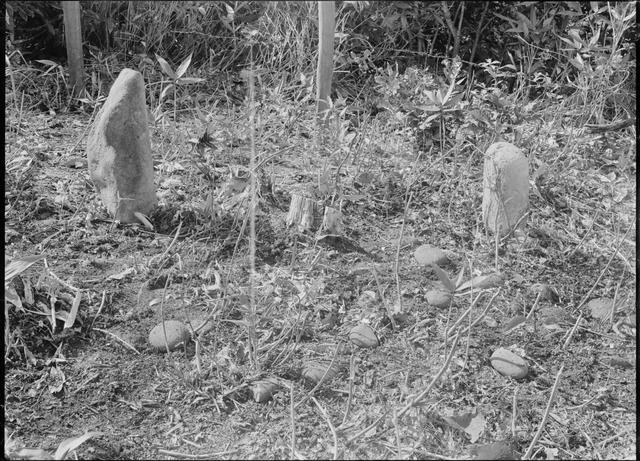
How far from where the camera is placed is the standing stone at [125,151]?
2.97m

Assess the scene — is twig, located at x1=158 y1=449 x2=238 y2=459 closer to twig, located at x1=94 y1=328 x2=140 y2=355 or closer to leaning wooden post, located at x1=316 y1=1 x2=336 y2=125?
twig, located at x1=94 y1=328 x2=140 y2=355

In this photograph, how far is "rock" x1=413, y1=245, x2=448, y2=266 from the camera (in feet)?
9.69

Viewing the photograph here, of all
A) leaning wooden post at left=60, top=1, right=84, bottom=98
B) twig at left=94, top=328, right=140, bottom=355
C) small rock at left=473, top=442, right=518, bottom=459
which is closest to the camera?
small rock at left=473, top=442, right=518, bottom=459

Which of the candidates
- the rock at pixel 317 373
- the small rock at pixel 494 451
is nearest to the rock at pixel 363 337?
the rock at pixel 317 373

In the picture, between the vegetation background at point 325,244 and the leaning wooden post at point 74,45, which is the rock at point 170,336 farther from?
the leaning wooden post at point 74,45

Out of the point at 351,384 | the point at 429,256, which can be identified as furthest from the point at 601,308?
the point at 351,384

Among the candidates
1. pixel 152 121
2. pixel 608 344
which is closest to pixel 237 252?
pixel 152 121

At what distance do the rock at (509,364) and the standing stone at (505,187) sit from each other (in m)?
0.59

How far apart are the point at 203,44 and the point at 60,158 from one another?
3.63 feet

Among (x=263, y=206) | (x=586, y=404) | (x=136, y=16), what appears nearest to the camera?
(x=586, y=404)

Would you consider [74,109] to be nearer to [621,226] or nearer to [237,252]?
[237,252]

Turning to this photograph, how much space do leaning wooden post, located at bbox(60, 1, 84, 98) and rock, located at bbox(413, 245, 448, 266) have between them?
69.6 inches

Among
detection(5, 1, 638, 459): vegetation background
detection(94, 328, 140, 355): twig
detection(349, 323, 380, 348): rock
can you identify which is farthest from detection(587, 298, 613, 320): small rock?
detection(94, 328, 140, 355): twig

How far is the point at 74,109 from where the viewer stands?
12.8 ft
